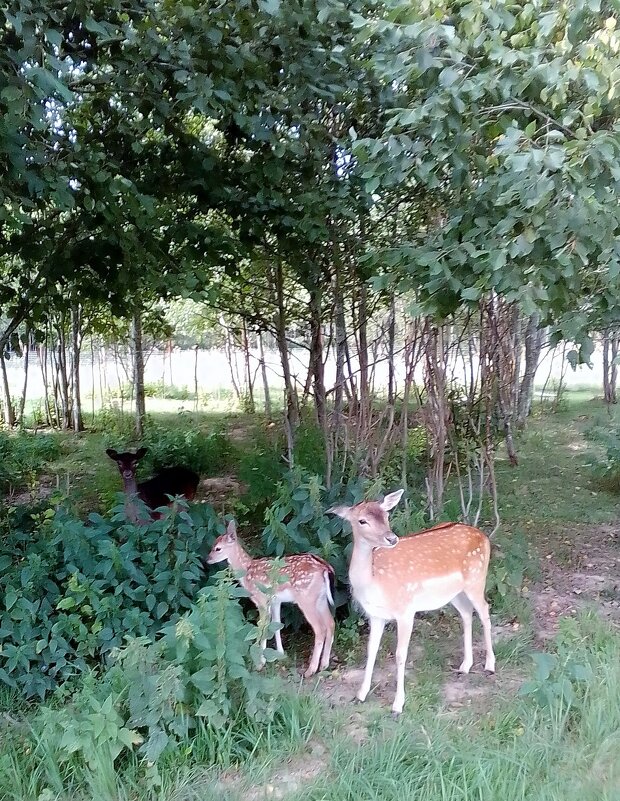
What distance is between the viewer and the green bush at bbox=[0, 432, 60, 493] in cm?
646

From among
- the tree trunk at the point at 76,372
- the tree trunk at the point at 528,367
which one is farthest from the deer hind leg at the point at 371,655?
the tree trunk at the point at 76,372

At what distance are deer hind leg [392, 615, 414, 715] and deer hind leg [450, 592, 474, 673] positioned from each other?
45 centimetres

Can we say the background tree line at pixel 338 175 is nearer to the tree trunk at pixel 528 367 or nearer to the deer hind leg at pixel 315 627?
the deer hind leg at pixel 315 627

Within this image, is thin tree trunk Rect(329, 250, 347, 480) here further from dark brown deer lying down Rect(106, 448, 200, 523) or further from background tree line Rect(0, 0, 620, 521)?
dark brown deer lying down Rect(106, 448, 200, 523)

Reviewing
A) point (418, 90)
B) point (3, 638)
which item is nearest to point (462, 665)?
point (3, 638)

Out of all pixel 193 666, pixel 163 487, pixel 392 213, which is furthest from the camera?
pixel 163 487

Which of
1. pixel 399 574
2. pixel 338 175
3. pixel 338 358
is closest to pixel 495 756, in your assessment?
pixel 399 574

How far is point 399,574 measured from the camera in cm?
319

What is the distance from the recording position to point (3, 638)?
3.25 meters

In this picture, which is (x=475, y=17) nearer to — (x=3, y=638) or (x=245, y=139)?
(x=245, y=139)

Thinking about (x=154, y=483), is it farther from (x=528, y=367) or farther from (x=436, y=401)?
(x=528, y=367)

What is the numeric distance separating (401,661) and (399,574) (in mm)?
381

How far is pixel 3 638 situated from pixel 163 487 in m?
2.65

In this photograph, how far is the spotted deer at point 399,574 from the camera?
312 cm
